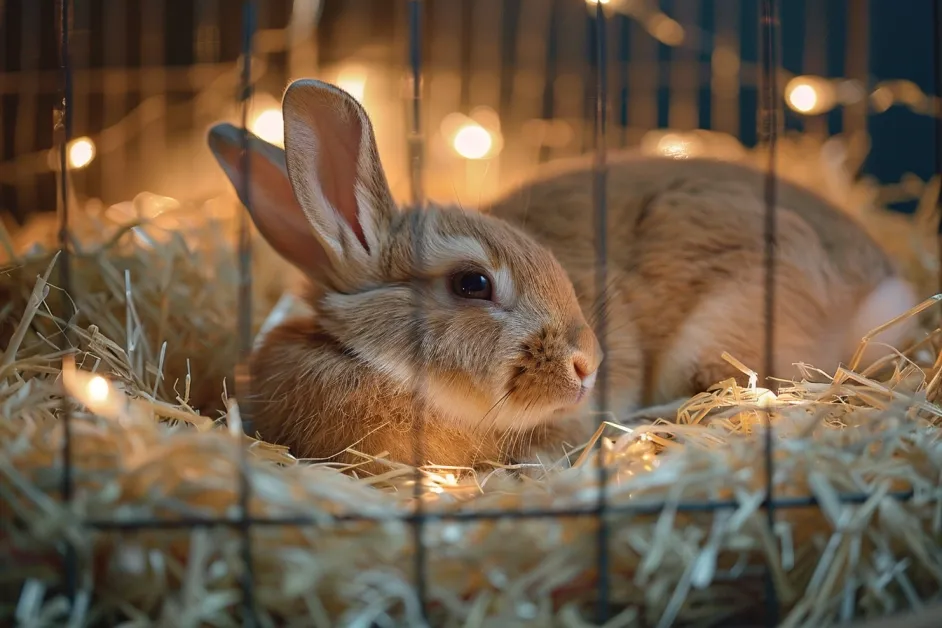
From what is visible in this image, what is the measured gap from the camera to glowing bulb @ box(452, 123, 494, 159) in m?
3.40

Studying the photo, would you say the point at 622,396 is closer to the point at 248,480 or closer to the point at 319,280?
the point at 319,280

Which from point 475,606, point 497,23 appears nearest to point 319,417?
point 475,606

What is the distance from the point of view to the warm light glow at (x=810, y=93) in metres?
3.08

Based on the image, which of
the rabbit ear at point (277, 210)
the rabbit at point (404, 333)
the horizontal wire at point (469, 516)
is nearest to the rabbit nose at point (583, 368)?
the rabbit at point (404, 333)

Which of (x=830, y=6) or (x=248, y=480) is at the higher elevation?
(x=830, y=6)

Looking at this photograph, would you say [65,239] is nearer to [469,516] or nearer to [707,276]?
[469,516]

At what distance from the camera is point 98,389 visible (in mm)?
1260

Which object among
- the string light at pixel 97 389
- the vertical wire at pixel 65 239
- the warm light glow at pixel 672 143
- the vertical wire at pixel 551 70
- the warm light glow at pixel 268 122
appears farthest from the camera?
the vertical wire at pixel 551 70

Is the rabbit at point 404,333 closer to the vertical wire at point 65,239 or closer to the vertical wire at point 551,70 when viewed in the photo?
the vertical wire at point 65,239

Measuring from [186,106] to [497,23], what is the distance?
1.42 meters

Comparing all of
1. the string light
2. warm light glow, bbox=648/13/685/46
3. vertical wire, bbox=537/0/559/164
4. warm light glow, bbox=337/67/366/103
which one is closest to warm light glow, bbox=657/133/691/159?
warm light glow, bbox=648/13/685/46

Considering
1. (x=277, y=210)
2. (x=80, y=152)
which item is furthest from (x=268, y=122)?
(x=277, y=210)

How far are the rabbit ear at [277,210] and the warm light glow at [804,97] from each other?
216cm

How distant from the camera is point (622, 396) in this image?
1.79m
